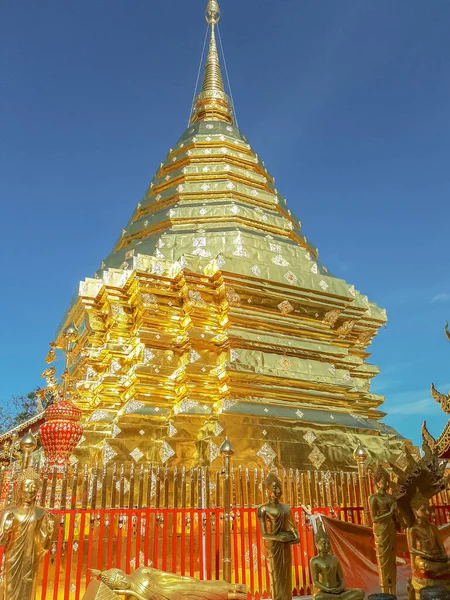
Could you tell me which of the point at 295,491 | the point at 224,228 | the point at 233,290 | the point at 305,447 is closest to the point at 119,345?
the point at 233,290

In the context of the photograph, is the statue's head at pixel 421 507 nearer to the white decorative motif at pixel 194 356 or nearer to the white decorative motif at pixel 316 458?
the white decorative motif at pixel 316 458

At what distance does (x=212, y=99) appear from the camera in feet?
60.0

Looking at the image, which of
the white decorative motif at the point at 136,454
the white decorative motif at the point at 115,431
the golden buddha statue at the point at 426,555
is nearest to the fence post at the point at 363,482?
the golden buddha statue at the point at 426,555

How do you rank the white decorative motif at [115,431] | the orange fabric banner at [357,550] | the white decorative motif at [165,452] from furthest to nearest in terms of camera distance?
1. the white decorative motif at [115,431]
2. the white decorative motif at [165,452]
3. the orange fabric banner at [357,550]

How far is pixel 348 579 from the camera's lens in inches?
258

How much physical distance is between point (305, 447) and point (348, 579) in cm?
263

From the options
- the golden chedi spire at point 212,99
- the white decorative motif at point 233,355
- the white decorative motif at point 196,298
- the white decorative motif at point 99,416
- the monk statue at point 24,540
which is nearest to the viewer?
the monk statue at point 24,540

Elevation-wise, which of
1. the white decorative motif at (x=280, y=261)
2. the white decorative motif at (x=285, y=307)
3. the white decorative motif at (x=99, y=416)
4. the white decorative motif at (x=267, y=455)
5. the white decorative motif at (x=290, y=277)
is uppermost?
the white decorative motif at (x=280, y=261)

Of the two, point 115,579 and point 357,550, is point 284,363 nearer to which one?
point 357,550

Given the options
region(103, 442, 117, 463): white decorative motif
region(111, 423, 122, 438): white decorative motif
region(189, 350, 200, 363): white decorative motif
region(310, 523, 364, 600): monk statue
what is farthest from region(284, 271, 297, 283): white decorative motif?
region(310, 523, 364, 600): monk statue

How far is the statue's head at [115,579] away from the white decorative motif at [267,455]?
392cm

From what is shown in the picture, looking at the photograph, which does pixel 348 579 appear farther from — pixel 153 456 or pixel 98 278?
pixel 98 278

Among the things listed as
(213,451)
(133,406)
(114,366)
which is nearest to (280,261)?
(114,366)

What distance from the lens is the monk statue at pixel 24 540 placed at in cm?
455
